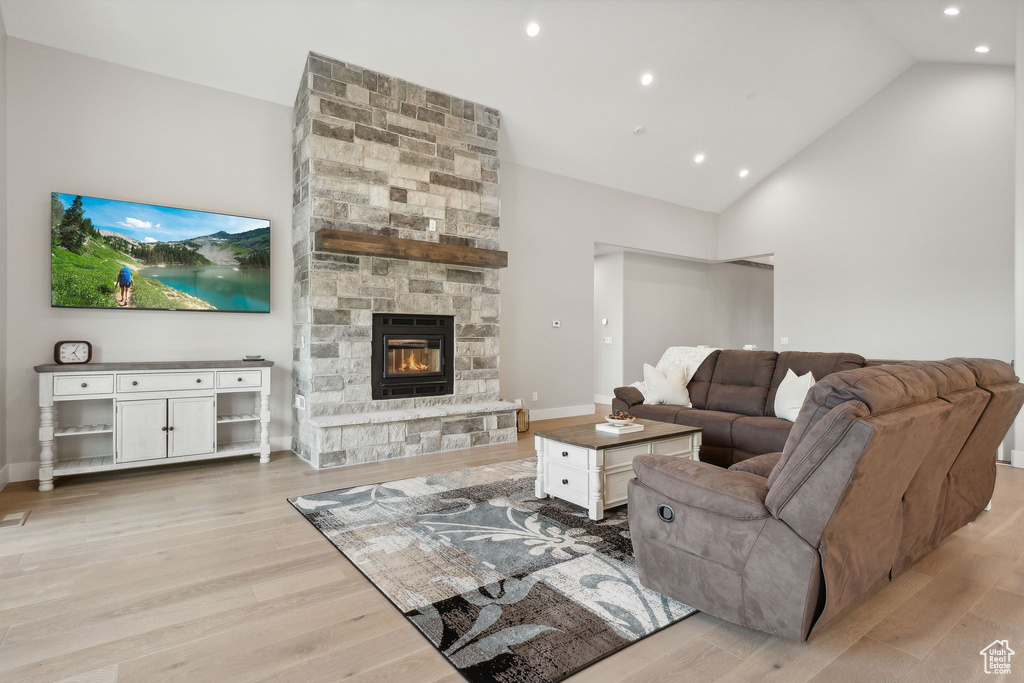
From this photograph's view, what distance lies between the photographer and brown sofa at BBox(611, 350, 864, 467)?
3.99 m

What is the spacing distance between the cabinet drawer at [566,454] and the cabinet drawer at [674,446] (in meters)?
0.52

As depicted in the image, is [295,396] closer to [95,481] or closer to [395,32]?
[95,481]

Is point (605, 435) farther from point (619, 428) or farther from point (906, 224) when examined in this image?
point (906, 224)

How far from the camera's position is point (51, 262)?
3.93 metres

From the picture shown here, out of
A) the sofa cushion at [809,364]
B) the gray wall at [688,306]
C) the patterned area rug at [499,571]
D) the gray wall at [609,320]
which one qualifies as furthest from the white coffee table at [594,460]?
the gray wall at [688,306]

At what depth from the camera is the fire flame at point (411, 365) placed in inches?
198

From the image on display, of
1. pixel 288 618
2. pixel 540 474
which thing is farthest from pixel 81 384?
pixel 540 474

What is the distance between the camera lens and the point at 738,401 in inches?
178

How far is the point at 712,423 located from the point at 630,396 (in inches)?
32.8

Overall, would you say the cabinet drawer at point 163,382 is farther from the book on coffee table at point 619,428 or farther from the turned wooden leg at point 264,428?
the book on coffee table at point 619,428

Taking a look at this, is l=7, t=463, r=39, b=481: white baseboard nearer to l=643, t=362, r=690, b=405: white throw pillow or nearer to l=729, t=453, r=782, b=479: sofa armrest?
l=729, t=453, r=782, b=479: sofa armrest

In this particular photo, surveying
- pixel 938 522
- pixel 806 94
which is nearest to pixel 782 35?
pixel 806 94

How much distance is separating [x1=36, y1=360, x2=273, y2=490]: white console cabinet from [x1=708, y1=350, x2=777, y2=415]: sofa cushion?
3887 millimetres

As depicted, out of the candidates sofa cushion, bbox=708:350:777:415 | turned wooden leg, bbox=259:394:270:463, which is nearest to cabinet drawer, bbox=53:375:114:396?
turned wooden leg, bbox=259:394:270:463
